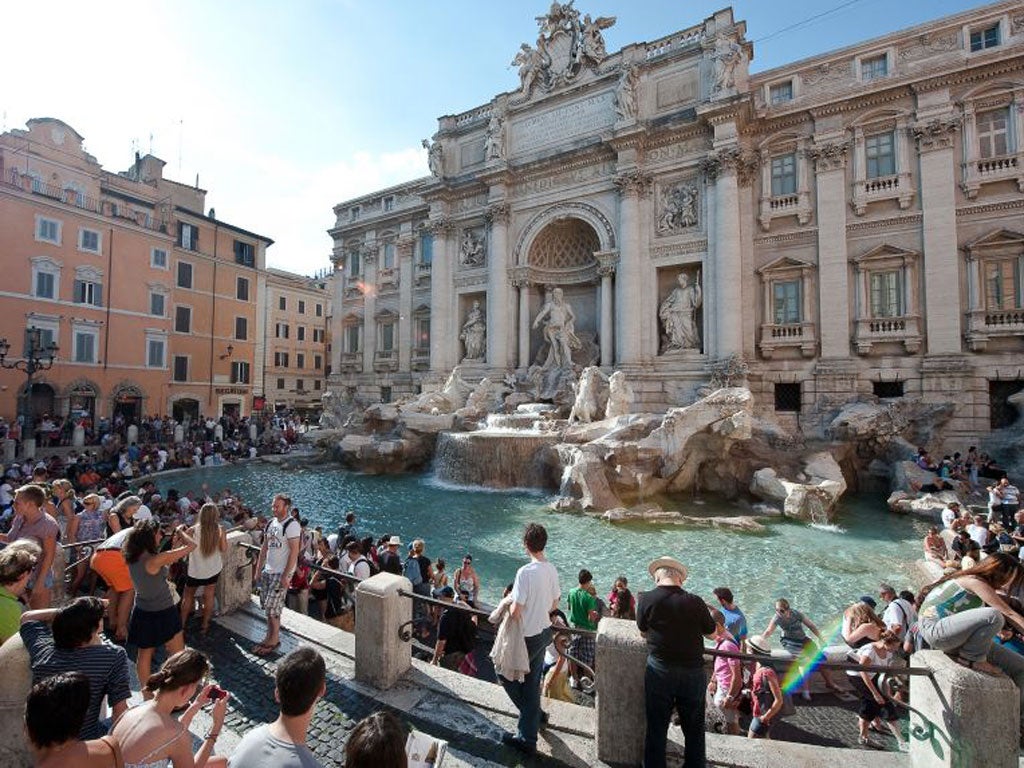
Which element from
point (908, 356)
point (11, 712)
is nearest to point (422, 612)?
point (11, 712)

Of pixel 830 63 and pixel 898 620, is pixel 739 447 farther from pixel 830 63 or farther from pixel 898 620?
pixel 830 63

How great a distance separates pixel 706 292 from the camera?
60.0 feet

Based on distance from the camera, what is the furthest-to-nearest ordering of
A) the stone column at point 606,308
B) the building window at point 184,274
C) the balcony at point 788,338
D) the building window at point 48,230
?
the building window at point 184,274 < the building window at point 48,230 < the stone column at point 606,308 < the balcony at point 788,338

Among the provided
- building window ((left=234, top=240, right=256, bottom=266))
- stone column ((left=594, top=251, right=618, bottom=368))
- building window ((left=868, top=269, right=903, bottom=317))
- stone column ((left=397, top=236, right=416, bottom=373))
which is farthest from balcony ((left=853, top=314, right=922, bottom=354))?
building window ((left=234, top=240, right=256, bottom=266))

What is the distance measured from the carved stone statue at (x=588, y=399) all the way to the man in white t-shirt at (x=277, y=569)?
11458mm

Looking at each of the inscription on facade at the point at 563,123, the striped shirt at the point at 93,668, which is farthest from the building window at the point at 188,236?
the striped shirt at the point at 93,668

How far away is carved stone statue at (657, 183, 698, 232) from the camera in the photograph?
19.0 metres

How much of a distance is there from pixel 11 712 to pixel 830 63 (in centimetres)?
2419

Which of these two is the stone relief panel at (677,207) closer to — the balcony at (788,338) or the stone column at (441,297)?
the balcony at (788,338)

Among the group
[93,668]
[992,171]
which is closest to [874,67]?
[992,171]

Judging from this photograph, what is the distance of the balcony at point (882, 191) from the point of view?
16031 mm

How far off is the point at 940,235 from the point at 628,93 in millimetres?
12083

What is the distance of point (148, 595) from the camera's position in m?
3.69

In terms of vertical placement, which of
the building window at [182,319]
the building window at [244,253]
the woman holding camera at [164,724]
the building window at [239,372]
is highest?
the building window at [244,253]
